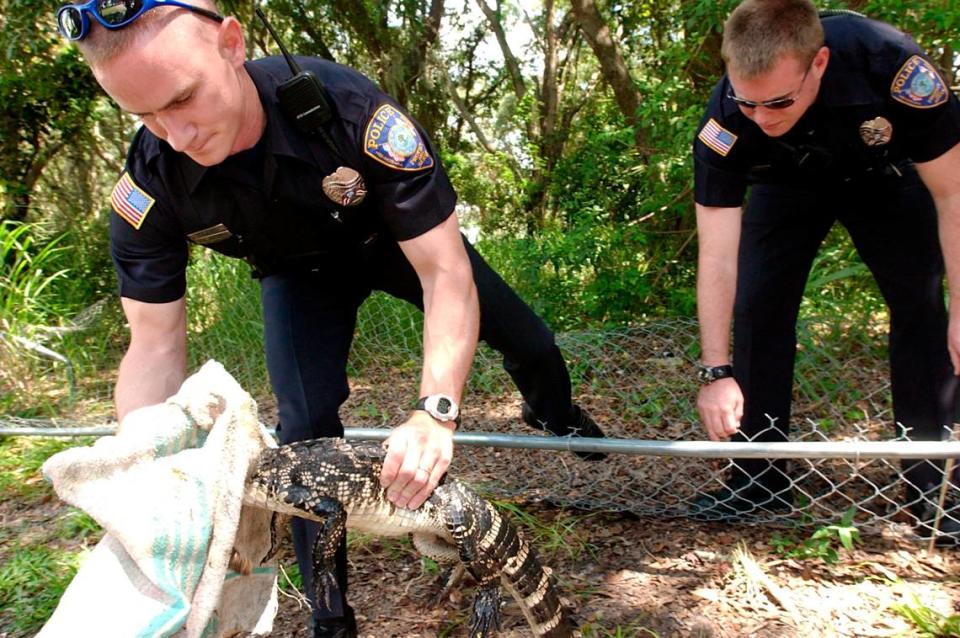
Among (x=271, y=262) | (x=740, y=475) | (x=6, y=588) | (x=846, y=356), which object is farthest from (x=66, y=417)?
(x=846, y=356)

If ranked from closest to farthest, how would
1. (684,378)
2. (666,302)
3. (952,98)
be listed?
(952,98) < (684,378) < (666,302)

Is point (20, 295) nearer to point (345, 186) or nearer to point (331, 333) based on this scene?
point (331, 333)

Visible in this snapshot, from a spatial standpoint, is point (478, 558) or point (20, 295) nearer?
point (478, 558)

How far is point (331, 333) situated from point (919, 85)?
212cm

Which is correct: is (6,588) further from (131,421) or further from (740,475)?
(740,475)

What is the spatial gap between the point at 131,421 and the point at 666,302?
4.45 metres

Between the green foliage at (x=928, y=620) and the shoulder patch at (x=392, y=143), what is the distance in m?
2.08

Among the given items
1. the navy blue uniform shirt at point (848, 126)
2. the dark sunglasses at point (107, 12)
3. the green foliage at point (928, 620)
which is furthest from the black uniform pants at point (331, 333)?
the green foliage at point (928, 620)

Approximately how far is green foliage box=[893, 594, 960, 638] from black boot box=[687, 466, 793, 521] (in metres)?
0.60

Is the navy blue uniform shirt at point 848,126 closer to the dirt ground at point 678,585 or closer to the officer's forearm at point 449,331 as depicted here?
the officer's forearm at point 449,331

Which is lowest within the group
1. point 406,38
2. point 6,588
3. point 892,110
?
point 6,588

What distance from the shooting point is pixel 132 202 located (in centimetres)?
223

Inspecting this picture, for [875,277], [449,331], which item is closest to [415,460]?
[449,331]

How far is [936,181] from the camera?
7.83ft
